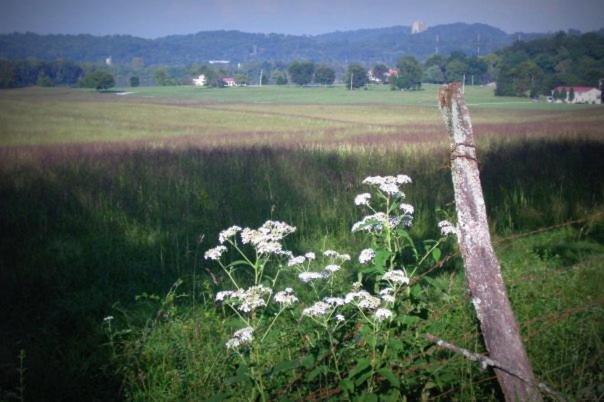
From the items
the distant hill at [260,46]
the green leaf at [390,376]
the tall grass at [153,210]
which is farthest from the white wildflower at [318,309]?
the distant hill at [260,46]

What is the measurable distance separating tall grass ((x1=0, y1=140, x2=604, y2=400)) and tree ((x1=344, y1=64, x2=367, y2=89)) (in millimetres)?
5638

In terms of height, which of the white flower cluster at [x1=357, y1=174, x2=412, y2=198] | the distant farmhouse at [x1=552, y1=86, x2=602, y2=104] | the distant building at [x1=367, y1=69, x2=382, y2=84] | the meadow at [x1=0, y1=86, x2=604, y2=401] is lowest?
the meadow at [x1=0, y1=86, x2=604, y2=401]

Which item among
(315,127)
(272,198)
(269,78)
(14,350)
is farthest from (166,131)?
(14,350)

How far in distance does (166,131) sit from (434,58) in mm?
8208

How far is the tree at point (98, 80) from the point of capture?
1537 cm

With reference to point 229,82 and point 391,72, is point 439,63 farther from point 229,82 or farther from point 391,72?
point 229,82

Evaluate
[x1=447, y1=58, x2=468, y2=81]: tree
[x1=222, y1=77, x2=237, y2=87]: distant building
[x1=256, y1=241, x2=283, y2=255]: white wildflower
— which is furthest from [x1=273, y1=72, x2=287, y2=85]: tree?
[x1=256, y1=241, x2=283, y2=255]: white wildflower

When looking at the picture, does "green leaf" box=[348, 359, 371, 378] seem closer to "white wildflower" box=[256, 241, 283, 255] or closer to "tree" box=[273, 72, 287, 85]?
"white wildflower" box=[256, 241, 283, 255]

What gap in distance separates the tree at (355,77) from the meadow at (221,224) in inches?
16.6

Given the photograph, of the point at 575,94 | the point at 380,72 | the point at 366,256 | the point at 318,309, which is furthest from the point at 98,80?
the point at 318,309

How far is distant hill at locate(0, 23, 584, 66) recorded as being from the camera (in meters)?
13.3

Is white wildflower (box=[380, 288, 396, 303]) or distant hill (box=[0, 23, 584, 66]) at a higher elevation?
distant hill (box=[0, 23, 584, 66])

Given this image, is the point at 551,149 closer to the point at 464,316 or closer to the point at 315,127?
the point at 315,127

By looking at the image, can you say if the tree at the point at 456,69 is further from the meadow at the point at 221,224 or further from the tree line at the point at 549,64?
the tree line at the point at 549,64
